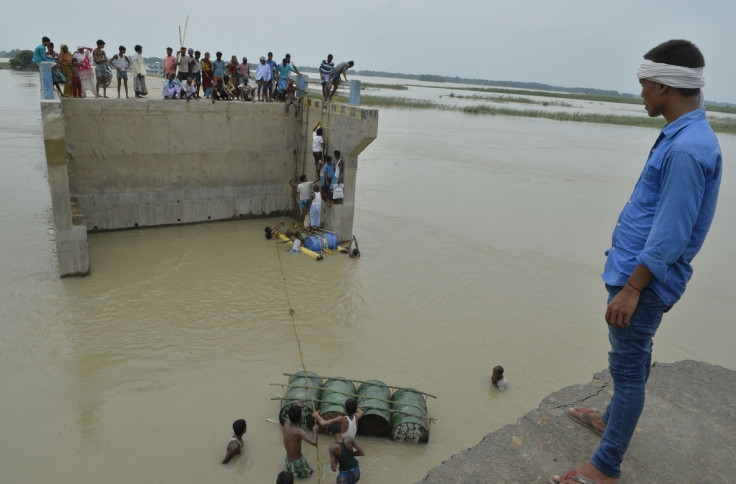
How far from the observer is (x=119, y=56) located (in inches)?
543

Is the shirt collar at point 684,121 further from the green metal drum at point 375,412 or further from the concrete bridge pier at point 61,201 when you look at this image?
the concrete bridge pier at point 61,201

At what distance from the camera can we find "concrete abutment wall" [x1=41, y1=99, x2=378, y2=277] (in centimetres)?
1295

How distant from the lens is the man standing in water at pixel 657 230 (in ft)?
8.45

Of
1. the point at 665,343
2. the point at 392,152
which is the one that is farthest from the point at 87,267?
the point at 392,152

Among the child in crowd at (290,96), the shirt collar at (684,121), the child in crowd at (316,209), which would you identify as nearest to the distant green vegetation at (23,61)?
the child in crowd at (290,96)

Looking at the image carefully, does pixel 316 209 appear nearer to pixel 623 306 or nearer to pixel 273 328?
pixel 273 328

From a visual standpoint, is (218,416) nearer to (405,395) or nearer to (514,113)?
(405,395)

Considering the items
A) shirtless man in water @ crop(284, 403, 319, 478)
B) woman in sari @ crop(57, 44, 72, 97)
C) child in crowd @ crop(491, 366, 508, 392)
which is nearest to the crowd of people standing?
woman in sari @ crop(57, 44, 72, 97)

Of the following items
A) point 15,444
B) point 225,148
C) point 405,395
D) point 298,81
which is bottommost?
point 15,444

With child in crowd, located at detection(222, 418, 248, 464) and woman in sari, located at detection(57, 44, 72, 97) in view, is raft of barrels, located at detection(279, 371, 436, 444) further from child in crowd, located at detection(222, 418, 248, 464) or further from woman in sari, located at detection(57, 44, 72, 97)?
woman in sari, located at detection(57, 44, 72, 97)

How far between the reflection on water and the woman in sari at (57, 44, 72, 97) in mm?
3801

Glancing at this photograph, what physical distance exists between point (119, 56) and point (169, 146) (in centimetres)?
276

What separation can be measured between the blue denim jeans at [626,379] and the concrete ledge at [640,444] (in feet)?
0.73

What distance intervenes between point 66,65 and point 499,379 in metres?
12.1
